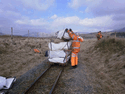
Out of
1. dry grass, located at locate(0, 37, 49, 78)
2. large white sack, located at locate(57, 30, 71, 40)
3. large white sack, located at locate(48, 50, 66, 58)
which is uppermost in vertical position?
large white sack, located at locate(57, 30, 71, 40)

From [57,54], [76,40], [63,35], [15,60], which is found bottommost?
[15,60]

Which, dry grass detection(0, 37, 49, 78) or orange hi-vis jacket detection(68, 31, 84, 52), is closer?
dry grass detection(0, 37, 49, 78)

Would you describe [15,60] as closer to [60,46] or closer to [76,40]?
[60,46]

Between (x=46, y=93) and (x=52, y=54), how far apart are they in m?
2.98

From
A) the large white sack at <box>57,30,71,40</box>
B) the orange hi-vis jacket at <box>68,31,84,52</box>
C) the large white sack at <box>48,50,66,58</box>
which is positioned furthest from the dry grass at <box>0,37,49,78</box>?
the orange hi-vis jacket at <box>68,31,84,52</box>

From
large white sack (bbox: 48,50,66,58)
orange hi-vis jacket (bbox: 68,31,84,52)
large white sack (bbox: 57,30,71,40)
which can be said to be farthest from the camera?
large white sack (bbox: 48,50,66,58)

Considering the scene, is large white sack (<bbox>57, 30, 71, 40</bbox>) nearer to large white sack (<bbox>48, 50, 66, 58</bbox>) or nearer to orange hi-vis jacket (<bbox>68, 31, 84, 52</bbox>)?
orange hi-vis jacket (<bbox>68, 31, 84, 52</bbox>)

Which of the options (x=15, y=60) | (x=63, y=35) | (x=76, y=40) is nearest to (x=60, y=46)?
(x=63, y=35)

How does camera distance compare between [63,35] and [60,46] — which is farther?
[60,46]

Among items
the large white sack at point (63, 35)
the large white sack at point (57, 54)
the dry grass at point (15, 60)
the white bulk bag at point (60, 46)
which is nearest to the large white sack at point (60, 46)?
the white bulk bag at point (60, 46)

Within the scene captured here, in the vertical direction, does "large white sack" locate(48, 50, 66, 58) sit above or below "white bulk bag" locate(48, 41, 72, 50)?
below

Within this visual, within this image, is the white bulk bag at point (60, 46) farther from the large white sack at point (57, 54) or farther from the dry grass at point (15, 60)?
the dry grass at point (15, 60)

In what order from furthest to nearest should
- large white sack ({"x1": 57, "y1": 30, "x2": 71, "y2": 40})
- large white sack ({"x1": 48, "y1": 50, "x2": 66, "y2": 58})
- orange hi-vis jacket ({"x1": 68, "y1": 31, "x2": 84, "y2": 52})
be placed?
large white sack ({"x1": 48, "y1": 50, "x2": 66, "y2": 58}), orange hi-vis jacket ({"x1": 68, "y1": 31, "x2": 84, "y2": 52}), large white sack ({"x1": 57, "y1": 30, "x2": 71, "y2": 40})

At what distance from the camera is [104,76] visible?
484 cm
